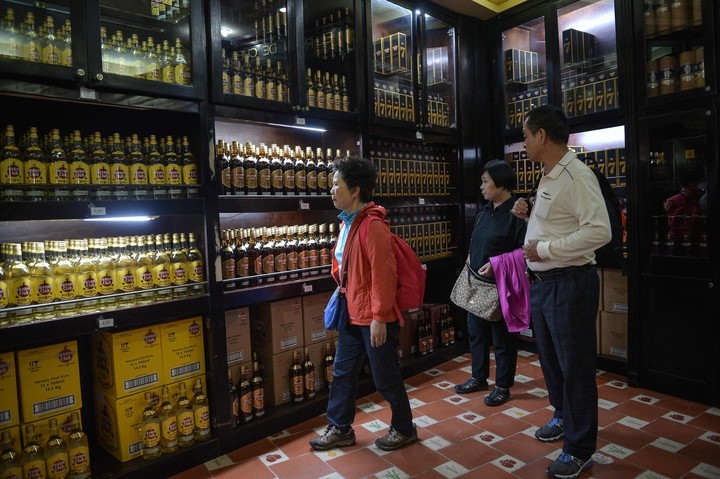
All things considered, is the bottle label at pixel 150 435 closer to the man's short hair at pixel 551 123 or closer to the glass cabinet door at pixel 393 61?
the man's short hair at pixel 551 123

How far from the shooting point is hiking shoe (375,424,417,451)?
281 cm

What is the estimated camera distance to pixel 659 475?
8.13ft

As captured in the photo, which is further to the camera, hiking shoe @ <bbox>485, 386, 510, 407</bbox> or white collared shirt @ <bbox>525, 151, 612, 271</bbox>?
hiking shoe @ <bbox>485, 386, 510, 407</bbox>

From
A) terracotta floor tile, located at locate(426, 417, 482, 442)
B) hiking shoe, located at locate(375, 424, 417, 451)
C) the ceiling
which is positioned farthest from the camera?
the ceiling

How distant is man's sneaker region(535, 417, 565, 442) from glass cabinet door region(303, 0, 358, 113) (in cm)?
257

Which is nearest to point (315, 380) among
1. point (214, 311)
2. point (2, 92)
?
point (214, 311)

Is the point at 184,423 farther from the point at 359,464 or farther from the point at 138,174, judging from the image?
the point at 138,174

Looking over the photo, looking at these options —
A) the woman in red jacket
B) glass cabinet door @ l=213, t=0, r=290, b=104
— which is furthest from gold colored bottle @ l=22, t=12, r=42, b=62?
the woman in red jacket

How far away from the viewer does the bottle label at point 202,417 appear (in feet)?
9.27

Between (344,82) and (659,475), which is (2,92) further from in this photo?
(659,475)

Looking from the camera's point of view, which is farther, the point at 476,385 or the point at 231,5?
the point at 476,385

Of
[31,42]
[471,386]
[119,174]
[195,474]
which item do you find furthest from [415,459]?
[31,42]

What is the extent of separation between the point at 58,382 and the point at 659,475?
3102 mm

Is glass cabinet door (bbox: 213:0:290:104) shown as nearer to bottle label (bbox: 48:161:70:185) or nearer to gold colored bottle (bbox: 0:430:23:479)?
bottle label (bbox: 48:161:70:185)
